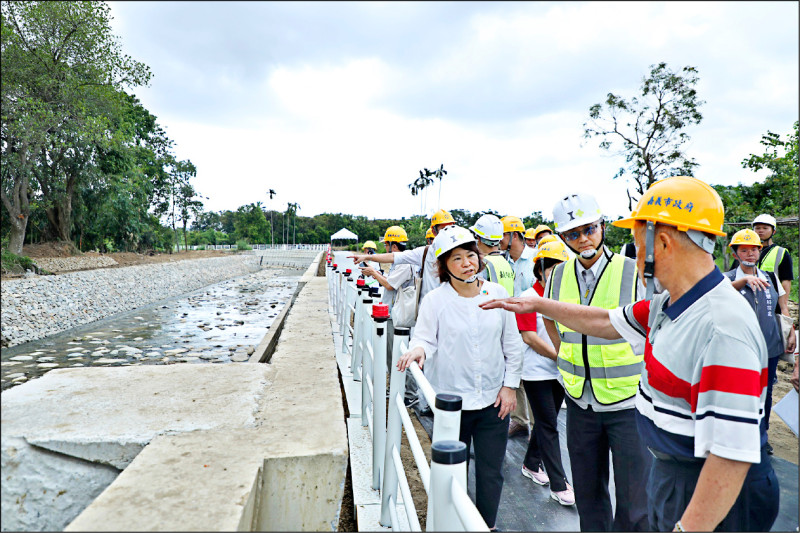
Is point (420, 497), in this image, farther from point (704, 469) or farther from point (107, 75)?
point (107, 75)

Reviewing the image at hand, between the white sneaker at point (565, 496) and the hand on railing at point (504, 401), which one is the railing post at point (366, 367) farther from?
the white sneaker at point (565, 496)

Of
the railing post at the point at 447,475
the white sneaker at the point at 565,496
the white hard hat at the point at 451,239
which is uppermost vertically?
the white hard hat at the point at 451,239

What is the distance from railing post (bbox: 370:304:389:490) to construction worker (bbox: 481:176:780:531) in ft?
4.61

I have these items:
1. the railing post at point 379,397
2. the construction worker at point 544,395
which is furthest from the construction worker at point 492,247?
the railing post at point 379,397

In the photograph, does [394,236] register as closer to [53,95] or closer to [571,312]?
[571,312]

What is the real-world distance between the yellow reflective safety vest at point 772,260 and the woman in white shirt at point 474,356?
383cm

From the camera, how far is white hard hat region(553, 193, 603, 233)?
7.72 ft

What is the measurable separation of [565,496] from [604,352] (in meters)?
1.27

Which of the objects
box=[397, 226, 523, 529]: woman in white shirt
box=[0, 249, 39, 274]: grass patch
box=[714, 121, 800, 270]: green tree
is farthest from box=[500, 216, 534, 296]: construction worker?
box=[714, 121, 800, 270]: green tree

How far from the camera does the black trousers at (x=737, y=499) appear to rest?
1.34m

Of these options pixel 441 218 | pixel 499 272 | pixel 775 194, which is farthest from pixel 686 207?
pixel 775 194

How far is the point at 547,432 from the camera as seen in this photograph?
9.69 ft

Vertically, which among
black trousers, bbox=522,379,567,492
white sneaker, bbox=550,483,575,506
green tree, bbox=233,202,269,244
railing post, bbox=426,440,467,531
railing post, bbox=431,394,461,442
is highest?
green tree, bbox=233,202,269,244

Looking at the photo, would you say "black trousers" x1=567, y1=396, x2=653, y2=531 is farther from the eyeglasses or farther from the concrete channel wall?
the concrete channel wall
